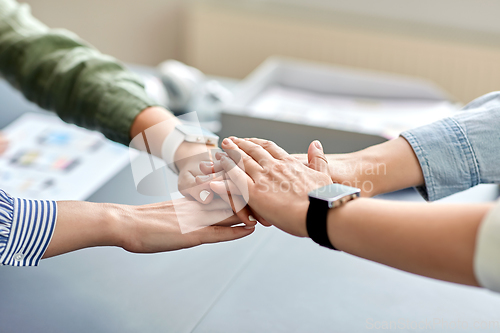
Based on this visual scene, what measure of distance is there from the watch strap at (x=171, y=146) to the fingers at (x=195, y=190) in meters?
0.07

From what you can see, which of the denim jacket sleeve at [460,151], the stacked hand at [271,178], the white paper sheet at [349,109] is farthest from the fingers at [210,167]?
the white paper sheet at [349,109]

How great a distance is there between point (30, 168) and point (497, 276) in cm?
95

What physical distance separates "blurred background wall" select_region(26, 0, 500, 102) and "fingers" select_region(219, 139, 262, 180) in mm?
1663

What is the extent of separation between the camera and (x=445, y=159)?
75 centimetres

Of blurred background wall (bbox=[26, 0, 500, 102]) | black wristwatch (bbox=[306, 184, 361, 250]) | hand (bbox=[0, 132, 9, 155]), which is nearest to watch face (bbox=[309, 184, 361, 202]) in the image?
black wristwatch (bbox=[306, 184, 361, 250])

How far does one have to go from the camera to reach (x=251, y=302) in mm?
692

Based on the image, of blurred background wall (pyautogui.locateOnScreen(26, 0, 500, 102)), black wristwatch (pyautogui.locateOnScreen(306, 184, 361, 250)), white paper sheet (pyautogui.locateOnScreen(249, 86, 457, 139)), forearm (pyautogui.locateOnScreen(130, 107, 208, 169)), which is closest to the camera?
black wristwatch (pyautogui.locateOnScreen(306, 184, 361, 250))

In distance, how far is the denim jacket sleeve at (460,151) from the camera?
0.74 m

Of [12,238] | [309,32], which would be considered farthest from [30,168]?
[309,32]

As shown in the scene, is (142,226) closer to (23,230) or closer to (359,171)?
(23,230)

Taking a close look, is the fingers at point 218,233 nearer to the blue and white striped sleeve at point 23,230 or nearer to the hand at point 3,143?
the blue and white striped sleeve at point 23,230

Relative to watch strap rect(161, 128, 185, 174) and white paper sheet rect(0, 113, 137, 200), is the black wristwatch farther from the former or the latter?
white paper sheet rect(0, 113, 137, 200)

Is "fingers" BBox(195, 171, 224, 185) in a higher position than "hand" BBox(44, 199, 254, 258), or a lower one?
higher

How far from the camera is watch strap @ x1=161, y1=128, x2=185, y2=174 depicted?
33.6 inches
